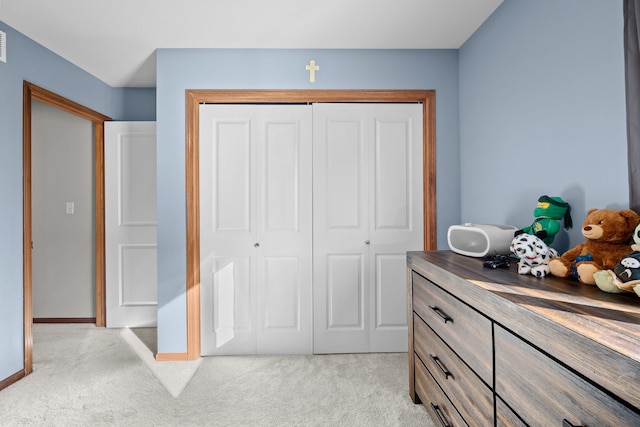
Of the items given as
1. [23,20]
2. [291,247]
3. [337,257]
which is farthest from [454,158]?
[23,20]

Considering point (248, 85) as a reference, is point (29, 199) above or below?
below

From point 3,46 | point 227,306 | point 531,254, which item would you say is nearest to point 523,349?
point 531,254

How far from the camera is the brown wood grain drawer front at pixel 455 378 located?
4.16 ft

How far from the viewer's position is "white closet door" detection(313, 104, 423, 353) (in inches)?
111

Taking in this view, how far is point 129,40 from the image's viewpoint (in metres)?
2.60

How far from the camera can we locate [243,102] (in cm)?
281

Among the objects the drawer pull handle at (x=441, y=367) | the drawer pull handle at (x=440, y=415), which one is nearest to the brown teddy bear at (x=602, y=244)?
the drawer pull handle at (x=441, y=367)

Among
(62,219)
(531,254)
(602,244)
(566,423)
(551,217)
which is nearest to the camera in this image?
(566,423)

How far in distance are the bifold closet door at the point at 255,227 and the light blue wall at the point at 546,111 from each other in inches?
51.1

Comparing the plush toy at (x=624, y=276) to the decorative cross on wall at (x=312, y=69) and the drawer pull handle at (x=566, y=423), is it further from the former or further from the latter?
the decorative cross on wall at (x=312, y=69)

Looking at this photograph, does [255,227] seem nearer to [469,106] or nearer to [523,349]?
[469,106]

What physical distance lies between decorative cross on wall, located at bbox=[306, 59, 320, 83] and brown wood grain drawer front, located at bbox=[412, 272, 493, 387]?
1.74 meters

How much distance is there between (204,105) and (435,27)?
5.99 ft

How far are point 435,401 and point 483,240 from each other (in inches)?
33.3
